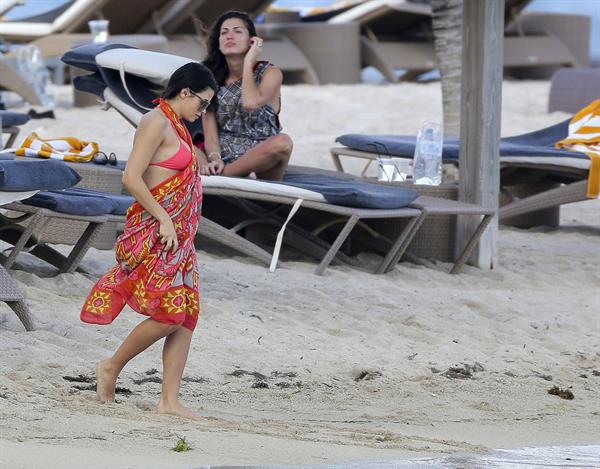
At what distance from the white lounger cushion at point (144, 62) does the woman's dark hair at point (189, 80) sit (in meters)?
2.49

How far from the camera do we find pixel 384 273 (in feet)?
21.9

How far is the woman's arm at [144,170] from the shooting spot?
3.81 meters

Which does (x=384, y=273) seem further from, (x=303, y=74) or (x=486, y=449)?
(x=303, y=74)

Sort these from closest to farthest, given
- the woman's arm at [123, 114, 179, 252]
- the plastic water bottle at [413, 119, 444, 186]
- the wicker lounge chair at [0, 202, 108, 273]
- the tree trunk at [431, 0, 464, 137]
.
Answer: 1. the woman's arm at [123, 114, 179, 252]
2. the wicker lounge chair at [0, 202, 108, 273]
3. the plastic water bottle at [413, 119, 444, 186]
4. the tree trunk at [431, 0, 464, 137]

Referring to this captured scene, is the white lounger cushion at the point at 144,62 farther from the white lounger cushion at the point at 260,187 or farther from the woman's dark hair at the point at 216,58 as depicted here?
the white lounger cushion at the point at 260,187

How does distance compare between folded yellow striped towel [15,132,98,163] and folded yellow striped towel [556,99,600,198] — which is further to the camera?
folded yellow striped towel [556,99,600,198]

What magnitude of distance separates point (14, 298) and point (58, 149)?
2.30 m

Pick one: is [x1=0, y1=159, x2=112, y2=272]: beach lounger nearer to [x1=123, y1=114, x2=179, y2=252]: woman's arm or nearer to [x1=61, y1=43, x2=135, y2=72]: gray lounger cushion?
[x1=123, y1=114, x2=179, y2=252]: woman's arm

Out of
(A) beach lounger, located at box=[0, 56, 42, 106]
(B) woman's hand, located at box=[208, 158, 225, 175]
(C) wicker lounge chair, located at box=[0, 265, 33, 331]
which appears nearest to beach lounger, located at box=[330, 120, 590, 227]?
(B) woman's hand, located at box=[208, 158, 225, 175]

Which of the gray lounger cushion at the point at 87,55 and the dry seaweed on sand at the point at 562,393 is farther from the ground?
the gray lounger cushion at the point at 87,55

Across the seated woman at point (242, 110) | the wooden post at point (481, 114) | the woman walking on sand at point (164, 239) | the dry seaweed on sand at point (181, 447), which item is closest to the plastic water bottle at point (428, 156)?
the wooden post at point (481, 114)

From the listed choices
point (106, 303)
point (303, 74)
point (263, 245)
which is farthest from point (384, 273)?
point (303, 74)

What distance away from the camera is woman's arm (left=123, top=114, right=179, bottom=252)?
3.81 m

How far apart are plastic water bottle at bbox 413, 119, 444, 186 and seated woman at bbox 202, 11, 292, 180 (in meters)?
1.11
